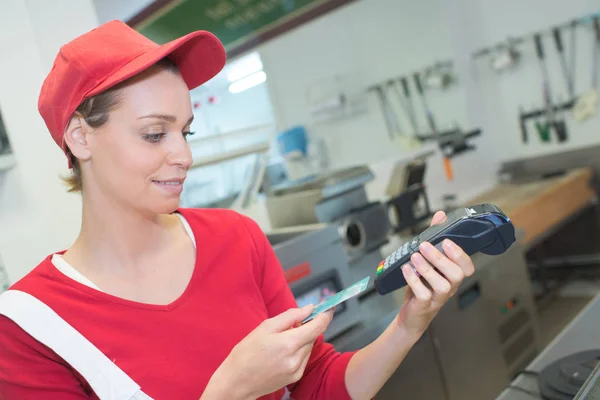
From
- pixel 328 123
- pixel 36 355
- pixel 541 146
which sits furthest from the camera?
pixel 328 123

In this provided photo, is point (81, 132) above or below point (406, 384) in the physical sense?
above

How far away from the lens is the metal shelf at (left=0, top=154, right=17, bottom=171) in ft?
3.94

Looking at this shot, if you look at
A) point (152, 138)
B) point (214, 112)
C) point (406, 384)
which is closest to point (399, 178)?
point (406, 384)

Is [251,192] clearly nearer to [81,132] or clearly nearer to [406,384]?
[406,384]

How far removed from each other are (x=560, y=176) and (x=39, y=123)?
2.91m

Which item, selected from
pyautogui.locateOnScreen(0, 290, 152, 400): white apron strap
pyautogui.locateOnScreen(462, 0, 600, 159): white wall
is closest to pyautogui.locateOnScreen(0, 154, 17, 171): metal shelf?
pyautogui.locateOnScreen(0, 290, 152, 400): white apron strap

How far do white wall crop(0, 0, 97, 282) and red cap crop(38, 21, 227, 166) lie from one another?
479 millimetres

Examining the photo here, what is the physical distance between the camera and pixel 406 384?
5.27 feet

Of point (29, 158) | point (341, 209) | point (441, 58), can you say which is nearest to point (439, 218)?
point (29, 158)

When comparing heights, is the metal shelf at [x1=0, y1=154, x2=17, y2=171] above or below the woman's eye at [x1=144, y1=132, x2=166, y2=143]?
above

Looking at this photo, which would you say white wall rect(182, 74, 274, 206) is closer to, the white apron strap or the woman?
the woman

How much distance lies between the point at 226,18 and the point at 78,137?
2.27 metres

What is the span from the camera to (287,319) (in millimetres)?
741

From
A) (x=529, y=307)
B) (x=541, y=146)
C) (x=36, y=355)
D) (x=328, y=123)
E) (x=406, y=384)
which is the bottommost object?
(x=529, y=307)
